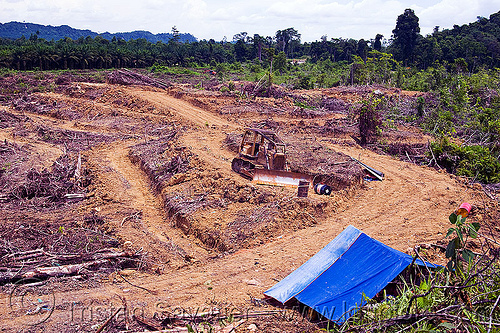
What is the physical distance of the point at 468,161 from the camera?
1488 centimetres

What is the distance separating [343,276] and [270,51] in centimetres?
3099

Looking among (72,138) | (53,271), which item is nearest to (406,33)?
(72,138)

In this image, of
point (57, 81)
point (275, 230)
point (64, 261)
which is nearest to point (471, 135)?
point (275, 230)

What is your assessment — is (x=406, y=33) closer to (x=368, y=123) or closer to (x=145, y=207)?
(x=368, y=123)

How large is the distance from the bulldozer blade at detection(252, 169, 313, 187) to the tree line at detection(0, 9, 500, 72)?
24.7m

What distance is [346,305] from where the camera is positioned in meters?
6.27

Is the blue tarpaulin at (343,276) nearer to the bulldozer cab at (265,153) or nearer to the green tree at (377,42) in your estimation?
the bulldozer cab at (265,153)

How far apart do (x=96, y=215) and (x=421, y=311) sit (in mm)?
8840

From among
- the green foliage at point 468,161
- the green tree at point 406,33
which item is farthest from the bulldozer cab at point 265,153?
the green tree at point 406,33

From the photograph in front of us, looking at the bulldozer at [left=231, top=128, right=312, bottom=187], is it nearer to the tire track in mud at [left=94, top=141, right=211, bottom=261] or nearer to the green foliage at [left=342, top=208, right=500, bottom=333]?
the tire track in mud at [left=94, top=141, right=211, bottom=261]

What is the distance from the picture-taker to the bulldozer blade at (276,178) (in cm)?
1234

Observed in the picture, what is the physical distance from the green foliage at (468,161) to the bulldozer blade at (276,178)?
6954 millimetres

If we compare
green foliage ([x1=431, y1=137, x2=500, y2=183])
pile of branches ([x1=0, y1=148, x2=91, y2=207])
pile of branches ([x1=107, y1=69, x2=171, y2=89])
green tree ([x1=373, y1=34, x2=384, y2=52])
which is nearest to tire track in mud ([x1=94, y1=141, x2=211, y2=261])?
pile of branches ([x1=0, y1=148, x2=91, y2=207])

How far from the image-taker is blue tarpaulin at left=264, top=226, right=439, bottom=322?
6426 mm
